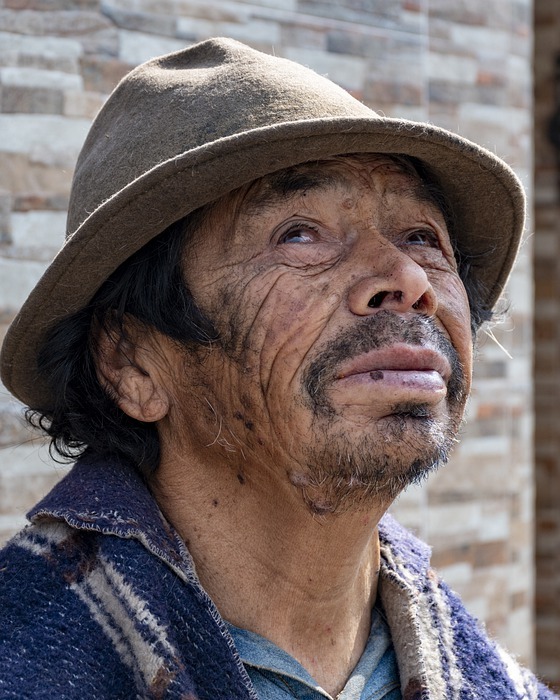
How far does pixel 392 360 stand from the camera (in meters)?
1.75

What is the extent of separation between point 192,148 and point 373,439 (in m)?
0.55

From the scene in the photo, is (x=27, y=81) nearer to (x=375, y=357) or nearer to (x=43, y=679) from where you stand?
(x=375, y=357)

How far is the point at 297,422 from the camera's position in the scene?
1.78 m

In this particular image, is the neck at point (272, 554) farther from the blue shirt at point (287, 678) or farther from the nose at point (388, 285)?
the nose at point (388, 285)

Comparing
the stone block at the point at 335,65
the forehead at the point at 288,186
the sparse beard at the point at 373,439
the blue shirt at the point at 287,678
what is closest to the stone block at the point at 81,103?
the stone block at the point at 335,65

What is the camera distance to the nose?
5.84ft

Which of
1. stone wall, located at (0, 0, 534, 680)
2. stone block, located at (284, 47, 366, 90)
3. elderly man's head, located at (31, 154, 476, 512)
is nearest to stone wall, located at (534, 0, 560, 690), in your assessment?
stone wall, located at (0, 0, 534, 680)

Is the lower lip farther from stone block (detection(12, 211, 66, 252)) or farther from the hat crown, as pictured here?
stone block (detection(12, 211, 66, 252))

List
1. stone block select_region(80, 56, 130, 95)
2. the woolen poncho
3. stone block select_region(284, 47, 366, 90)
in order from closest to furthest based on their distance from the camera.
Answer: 1. the woolen poncho
2. stone block select_region(80, 56, 130, 95)
3. stone block select_region(284, 47, 366, 90)

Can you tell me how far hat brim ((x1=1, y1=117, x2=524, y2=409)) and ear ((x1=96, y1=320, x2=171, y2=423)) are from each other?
0.30 ft

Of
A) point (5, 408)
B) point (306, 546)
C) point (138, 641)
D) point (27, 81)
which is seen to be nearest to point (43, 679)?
point (138, 641)

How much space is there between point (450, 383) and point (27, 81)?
5.73 feet

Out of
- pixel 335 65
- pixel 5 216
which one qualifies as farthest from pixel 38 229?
pixel 335 65

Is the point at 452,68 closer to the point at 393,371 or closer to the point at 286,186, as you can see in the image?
the point at 286,186
